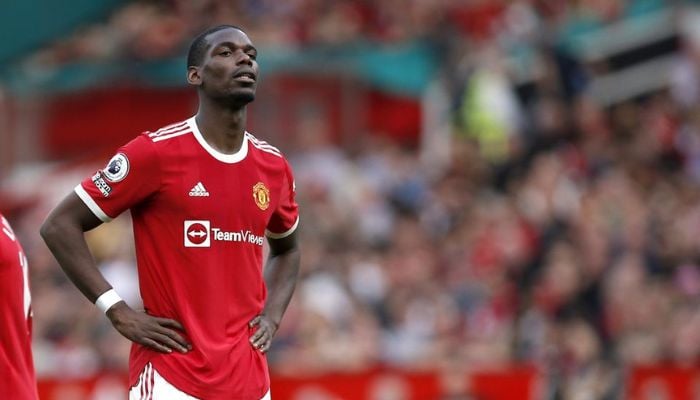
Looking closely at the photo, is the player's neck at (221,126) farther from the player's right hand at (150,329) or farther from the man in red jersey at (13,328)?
the man in red jersey at (13,328)

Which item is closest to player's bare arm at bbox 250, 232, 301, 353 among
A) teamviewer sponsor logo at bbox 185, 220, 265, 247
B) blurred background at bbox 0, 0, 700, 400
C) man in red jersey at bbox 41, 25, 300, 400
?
man in red jersey at bbox 41, 25, 300, 400

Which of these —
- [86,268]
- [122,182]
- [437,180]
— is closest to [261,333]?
[86,268]

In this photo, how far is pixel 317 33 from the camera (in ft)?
61.1

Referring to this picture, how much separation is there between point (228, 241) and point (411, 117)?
434 inches

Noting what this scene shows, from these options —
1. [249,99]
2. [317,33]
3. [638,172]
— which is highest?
[317,33]

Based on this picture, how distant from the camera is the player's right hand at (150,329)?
704 cm

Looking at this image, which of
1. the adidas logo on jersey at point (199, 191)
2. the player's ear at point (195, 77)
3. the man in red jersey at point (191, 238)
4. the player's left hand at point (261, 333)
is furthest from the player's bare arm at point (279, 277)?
the player's ear at point (195, 77)

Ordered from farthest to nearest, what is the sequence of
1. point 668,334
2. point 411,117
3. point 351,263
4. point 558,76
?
point 411,117 < point 558,76 < point 351,263 < point 668,334

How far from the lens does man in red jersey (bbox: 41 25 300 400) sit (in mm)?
7059

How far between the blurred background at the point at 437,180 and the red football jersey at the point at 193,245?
4.74 metres

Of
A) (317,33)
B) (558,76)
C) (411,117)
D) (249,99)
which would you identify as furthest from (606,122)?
(249,99)

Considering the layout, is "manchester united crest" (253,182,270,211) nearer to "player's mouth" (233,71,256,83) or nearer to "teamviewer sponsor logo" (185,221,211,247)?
"teamviewer sponsor logo" (185,221,211,247)

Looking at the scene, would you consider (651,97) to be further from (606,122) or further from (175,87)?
(175,87)

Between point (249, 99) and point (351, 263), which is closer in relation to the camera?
point (249, 99)
